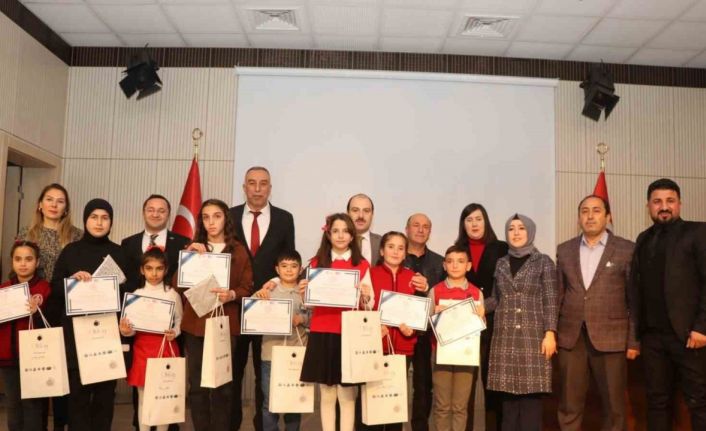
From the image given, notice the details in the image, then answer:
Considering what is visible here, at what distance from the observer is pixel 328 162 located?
6242mm

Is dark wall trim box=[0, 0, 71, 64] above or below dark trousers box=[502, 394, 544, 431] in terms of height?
Result: above

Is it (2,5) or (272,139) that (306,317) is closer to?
(272,139)

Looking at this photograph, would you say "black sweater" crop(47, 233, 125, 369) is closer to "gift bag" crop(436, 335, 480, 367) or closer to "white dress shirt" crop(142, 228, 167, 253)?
"white dress shirt" crop(142, 228, 167, 253)

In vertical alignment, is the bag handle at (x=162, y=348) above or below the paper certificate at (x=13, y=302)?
below

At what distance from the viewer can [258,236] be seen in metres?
4.30

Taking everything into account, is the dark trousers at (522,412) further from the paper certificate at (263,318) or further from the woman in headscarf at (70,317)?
the woman in headscarf at (70,317)

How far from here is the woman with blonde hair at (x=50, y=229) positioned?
159 inches

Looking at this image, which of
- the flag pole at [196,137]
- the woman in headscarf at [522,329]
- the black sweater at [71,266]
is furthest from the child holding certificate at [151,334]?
the flag pole at [196,137]

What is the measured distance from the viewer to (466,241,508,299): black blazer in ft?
13.6

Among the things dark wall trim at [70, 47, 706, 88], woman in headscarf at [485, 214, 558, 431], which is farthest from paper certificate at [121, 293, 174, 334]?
dark wall trim at [70, 47, 706, 88]

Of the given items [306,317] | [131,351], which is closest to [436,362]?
[306,317]

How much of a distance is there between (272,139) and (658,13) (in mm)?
3812

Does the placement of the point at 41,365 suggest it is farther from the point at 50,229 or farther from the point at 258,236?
the point at 258,236

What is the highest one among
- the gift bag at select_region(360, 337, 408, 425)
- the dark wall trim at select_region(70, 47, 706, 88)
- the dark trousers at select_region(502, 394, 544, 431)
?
the dark wall trim at select_region(70, 47, 706, 88)
